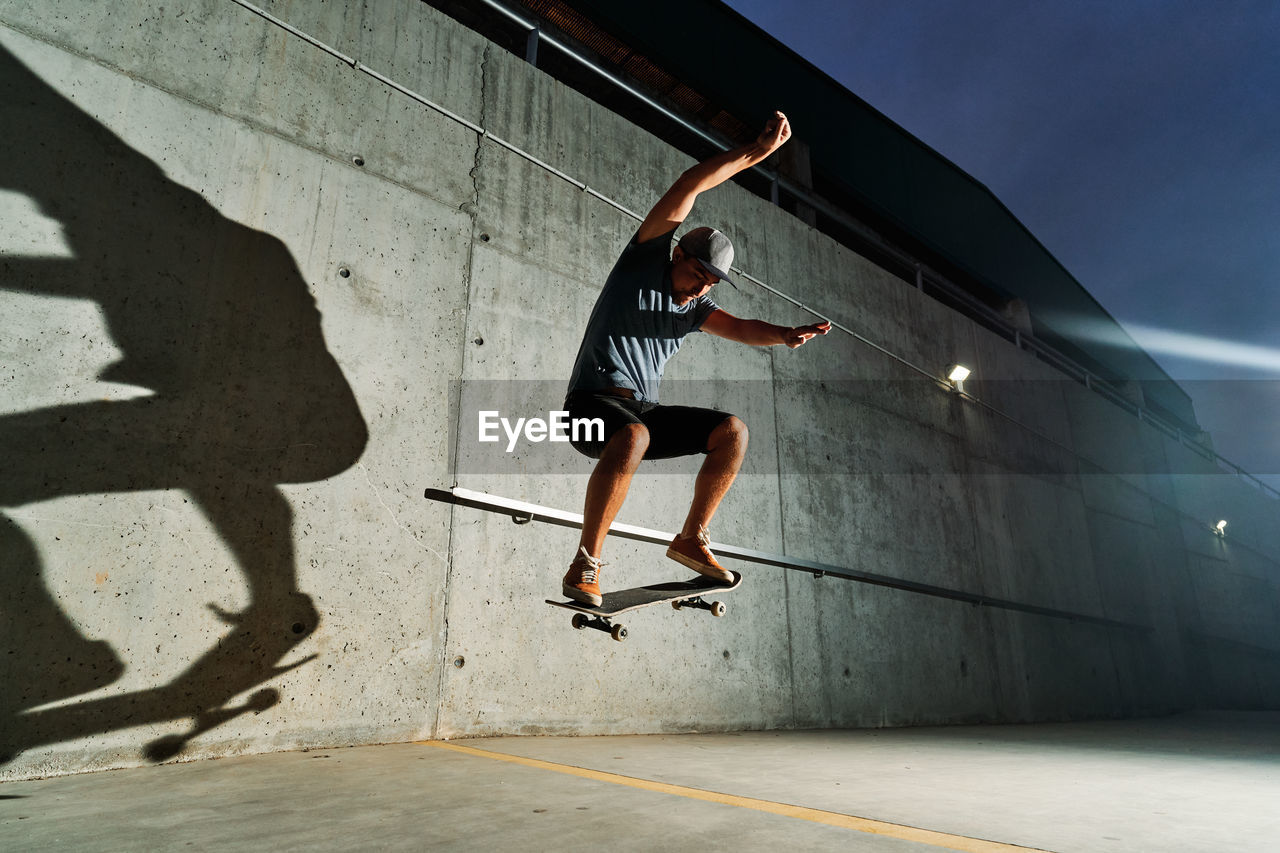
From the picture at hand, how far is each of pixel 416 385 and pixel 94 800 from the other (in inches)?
95.9

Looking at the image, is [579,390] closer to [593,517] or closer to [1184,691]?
[593,517]

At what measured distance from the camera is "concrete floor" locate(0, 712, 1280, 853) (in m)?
1.83

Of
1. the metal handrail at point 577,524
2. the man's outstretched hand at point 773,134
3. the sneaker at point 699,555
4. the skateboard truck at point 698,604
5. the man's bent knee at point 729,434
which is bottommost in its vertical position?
the skateboard truck at point 698,604

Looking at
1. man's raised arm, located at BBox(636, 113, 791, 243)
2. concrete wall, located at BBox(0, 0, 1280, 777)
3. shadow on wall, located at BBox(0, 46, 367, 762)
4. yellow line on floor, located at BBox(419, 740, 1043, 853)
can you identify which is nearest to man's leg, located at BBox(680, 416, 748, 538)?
man's raised arm, located at BBox(636, 113, 791, 243)

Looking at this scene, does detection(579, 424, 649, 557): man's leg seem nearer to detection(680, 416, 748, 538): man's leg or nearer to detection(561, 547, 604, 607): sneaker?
detection(561, 547, 604, 607): sneaker

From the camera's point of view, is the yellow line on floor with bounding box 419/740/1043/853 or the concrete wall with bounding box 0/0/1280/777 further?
the concrete wall with bounding box 0/0/1280/777

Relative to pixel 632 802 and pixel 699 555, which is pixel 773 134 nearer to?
pixel 699 555

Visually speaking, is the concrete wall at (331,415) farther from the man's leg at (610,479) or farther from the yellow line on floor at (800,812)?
the man's leg at (610,479)

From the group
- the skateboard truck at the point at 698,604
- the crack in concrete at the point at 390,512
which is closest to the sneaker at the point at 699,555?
the skateboard truck at the point at 698,604

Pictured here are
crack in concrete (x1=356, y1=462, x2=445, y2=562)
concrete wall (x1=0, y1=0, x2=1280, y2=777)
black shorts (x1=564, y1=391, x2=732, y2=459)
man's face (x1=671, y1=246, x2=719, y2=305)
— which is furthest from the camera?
crack in concrete (x1=356, y1=462, x2=445, y2=562)

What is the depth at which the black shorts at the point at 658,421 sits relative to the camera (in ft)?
10.2

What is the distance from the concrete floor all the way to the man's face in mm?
2165

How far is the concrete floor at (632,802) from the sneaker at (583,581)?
0.72m

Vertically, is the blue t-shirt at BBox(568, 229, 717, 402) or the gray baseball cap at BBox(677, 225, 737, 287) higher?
the gray baseball cap at BBox(677, 225, 737, 287)
